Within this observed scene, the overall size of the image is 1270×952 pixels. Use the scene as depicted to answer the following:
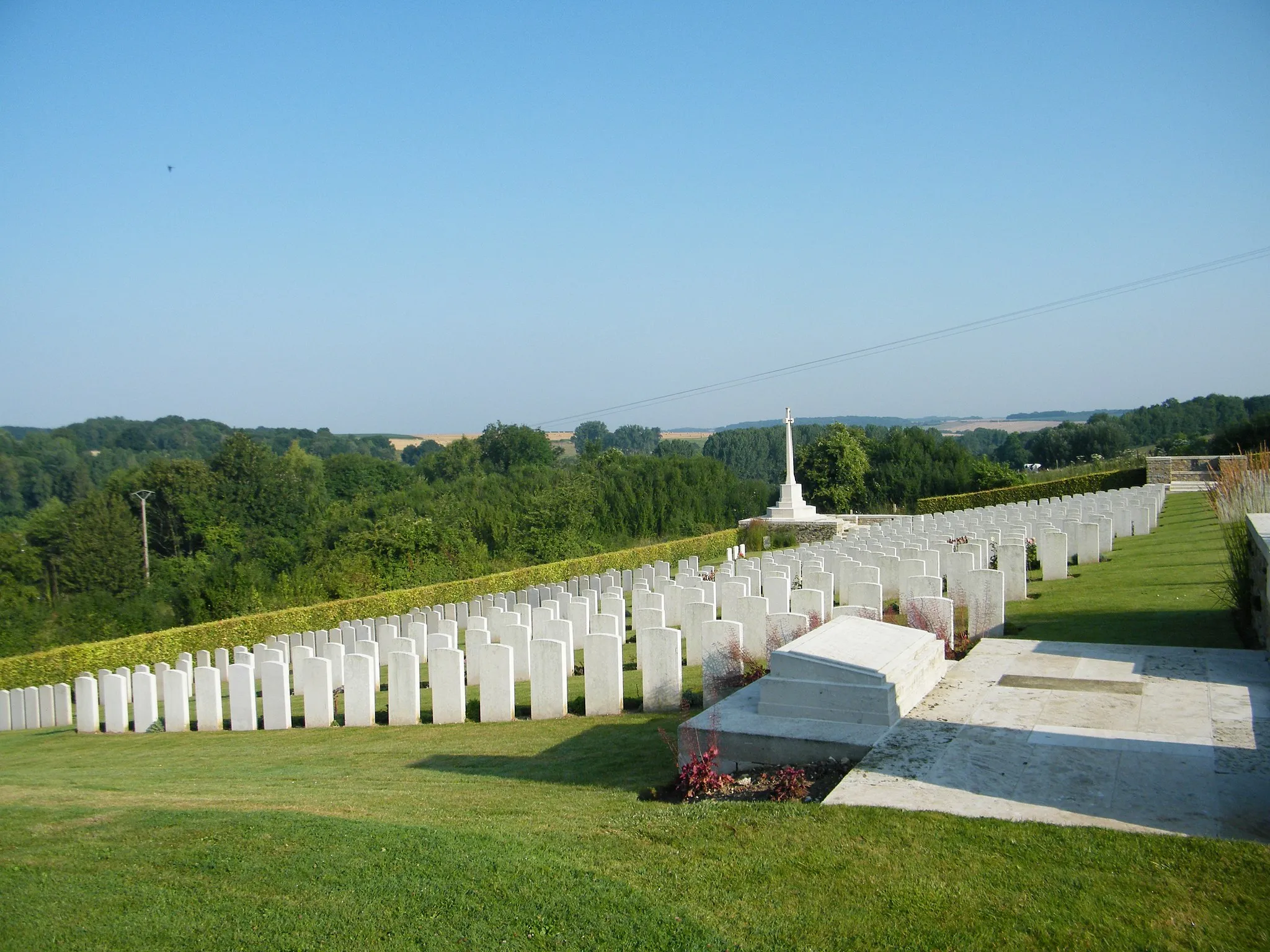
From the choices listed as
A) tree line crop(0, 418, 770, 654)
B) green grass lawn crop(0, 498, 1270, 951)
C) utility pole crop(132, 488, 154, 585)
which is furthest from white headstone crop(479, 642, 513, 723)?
utility pole crop(132, 488, 154, 585)

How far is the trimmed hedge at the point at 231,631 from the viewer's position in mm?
16938

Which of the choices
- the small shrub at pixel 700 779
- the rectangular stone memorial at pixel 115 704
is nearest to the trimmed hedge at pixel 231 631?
the rectangular stone memorial at pixel 115 704

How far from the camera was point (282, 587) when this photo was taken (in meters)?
21.8

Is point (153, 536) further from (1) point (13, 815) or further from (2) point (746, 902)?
(2) point (746, 902)

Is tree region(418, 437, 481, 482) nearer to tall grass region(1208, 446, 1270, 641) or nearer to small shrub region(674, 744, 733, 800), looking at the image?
tall grass region(1208, 446, 1270, 641)

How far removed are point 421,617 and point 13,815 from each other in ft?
33.7

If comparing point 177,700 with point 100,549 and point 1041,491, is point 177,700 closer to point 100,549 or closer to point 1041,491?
point 100,549

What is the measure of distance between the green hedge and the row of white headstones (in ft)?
45.2

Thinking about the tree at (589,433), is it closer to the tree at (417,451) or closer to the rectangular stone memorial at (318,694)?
the tree at (417,451)

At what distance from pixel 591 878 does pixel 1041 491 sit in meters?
32.3

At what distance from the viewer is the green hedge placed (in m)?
30.6

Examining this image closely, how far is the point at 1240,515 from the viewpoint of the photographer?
11469 millimetres

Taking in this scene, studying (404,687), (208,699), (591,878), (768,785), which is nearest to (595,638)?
(404,687)

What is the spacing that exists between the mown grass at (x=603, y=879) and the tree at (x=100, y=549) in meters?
30.7
